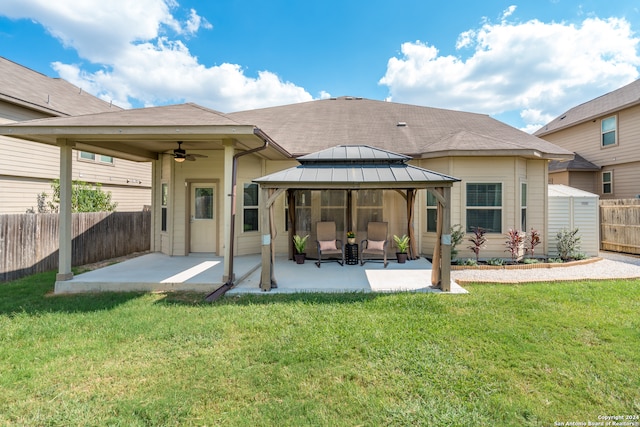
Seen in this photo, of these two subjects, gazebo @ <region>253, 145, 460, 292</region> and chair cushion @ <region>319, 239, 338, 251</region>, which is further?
chair cushion @ <region>319, 239, 338, 251</region>

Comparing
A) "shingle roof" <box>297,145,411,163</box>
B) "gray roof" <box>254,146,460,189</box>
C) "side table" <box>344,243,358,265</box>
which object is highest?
"shingle roof" <box>297,145,411,163</box>

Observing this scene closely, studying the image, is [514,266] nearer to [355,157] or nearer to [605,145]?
[355,157]

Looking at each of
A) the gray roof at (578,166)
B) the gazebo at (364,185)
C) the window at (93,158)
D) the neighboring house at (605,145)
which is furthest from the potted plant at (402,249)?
the window at (93,158)

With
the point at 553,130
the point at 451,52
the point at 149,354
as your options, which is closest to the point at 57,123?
the point at 149,354

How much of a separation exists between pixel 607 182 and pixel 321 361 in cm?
1692

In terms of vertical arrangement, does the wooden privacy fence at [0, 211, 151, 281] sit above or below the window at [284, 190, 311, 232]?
below

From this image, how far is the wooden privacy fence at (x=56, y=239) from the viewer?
634 cm

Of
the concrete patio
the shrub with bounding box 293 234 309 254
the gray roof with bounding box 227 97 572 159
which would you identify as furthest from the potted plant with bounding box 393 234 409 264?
the gray roof with bounding box 227 97 572 159

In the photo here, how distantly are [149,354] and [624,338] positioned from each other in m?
5.67

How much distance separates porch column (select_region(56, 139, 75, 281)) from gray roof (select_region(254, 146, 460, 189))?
391cm

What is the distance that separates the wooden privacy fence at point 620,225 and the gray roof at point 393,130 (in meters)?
3.31

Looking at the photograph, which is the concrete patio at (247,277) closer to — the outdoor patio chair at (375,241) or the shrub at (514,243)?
the outdoor patio chair at (375,241)

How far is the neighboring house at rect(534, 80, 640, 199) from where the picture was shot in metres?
11.8

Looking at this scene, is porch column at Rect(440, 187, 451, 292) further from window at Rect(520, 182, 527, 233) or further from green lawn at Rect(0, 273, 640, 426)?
window at Rect(520, 182, 527, 233)
